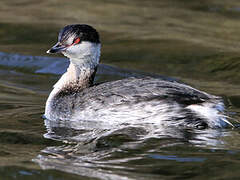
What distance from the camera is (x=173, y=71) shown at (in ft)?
34.8

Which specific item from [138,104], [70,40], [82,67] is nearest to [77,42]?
[70,40]

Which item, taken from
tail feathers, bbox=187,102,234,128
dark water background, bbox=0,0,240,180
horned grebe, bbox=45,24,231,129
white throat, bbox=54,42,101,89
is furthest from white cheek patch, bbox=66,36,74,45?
tail feathers, bbox=187,102,234,128

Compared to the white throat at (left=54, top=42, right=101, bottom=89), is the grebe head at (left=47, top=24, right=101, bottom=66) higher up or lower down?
higher up

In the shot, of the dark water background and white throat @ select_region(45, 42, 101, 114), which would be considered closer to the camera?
the dark water background

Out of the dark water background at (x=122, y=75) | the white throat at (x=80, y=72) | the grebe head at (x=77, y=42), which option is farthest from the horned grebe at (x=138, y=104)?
the white throat at (x=80, y=72)

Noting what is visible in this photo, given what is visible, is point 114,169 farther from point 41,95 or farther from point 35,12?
point 35,12

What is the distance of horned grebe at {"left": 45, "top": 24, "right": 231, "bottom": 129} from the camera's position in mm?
7117

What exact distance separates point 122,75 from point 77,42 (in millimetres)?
2611

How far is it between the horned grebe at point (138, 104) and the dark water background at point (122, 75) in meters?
0.16

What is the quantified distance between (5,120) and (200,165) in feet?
9.32

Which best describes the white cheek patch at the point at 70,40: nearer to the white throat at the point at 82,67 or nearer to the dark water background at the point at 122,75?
the white throat at the point at 82,67

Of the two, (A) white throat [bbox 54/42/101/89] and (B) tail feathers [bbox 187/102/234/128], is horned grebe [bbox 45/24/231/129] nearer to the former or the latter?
(B) tail feathers [bbox 187/102/234/128]

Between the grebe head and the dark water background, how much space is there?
0.91 meters

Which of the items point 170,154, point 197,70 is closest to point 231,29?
point 197,70
